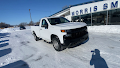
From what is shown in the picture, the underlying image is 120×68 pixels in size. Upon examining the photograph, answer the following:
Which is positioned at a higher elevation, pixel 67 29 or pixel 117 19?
pixel 117 19

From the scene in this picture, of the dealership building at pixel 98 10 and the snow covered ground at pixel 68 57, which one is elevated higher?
the dealership building at pixel 98 10

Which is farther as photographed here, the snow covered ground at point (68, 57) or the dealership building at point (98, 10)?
the dealership building at point (98, 10)

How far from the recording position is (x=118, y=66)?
2.31 meters

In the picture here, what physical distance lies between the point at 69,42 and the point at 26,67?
83.6 inches

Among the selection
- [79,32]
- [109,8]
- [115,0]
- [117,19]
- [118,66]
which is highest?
[115,0]

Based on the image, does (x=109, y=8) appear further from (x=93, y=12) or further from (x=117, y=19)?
(x=117, y=19)

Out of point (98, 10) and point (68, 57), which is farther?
point (98, 10)

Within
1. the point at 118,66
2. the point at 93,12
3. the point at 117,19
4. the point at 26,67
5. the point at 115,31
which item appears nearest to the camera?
the point at 118,66

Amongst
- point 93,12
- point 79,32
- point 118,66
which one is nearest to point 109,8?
point 93,12

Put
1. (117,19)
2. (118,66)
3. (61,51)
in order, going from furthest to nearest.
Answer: (117,19)
(61,51)
(118,66)

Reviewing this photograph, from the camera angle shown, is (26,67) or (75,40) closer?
(26,67)

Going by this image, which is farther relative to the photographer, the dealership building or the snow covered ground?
the dealership building

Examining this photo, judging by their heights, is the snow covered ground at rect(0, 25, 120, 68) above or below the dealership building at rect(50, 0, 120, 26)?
below

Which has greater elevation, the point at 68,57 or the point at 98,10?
the point at 98,10
